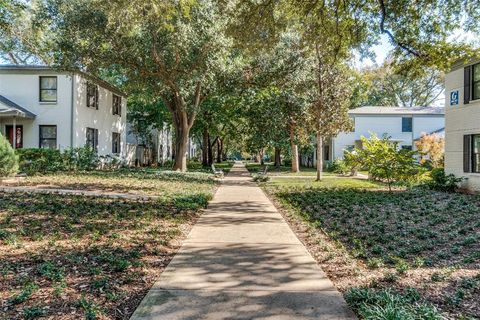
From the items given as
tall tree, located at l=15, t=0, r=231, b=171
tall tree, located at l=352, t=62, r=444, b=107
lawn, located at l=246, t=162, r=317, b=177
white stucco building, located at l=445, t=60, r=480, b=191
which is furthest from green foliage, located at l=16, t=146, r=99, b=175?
tall tree, located at l=352, t=62, r=444, b=107

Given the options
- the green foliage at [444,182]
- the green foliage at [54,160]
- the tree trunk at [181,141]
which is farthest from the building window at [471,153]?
the green foliage at [54,160]

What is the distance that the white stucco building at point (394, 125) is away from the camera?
34188 millimetres

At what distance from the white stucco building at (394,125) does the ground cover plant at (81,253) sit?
26434 mm

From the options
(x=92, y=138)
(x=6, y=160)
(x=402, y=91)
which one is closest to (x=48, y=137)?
(x=92, y=138)

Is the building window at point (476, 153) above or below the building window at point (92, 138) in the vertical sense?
below

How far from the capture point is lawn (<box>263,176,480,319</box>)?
397 centimetres

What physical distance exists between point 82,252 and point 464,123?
14384 millimetres

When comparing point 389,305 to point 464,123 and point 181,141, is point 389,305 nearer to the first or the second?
point 464,123

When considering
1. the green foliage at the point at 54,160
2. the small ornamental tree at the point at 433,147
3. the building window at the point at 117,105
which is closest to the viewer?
the green foliage at the point at 54,160

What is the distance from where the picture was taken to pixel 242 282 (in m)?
4.68

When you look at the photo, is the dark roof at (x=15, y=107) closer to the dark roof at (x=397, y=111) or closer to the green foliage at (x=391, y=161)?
the green foliage at (x=391, y=161)

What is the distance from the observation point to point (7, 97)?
21547 millimetres

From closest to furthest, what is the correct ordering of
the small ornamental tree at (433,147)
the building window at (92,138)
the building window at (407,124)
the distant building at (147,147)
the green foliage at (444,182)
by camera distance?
the green foliage at (444,182), the building window at (92,138), the small ornamental tree at (433,147), the distant building at (147,147), the building window at (407,124)

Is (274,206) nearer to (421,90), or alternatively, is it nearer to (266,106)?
(266,106)
